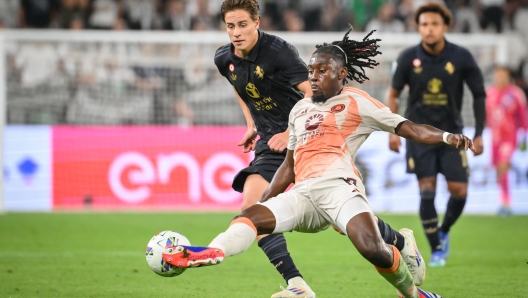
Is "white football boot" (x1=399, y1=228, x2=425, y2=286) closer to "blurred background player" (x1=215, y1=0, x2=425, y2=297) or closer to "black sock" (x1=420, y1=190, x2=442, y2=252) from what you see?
"blurred background player" (x1=215, y1=0, x2=425, y2=297)

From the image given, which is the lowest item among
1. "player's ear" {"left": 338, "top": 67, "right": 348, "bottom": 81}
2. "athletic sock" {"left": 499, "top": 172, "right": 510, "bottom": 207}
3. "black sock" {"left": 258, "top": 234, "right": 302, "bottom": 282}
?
"athletic sock" {"left": 499, "top": 172, "right": 510, "bottom": 207}

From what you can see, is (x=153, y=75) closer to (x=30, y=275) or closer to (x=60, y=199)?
(x=60, y=199)

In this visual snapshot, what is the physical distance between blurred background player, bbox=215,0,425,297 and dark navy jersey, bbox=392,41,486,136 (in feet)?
7.92

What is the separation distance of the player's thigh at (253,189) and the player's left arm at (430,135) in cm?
128

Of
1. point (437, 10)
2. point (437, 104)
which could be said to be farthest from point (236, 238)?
point (437, 10)

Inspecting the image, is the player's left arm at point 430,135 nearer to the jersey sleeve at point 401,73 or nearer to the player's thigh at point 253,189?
the player's thigh at point 253,189

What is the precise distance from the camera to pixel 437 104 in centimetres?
811

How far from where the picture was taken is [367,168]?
13789 millimetres

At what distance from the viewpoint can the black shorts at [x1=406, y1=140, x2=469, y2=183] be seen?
316 inches

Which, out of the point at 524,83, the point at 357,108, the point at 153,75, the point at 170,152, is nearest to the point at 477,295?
the point at 357,108

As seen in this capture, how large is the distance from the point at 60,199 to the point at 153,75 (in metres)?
2.94

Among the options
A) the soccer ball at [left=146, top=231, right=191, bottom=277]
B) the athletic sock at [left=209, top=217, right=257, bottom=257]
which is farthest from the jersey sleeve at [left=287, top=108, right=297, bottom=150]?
the soccer ball at [left=146, top=231, right=191, bottom=277]

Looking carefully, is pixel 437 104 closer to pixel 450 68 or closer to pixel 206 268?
pixel 450 68

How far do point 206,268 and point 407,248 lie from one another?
2.84m
